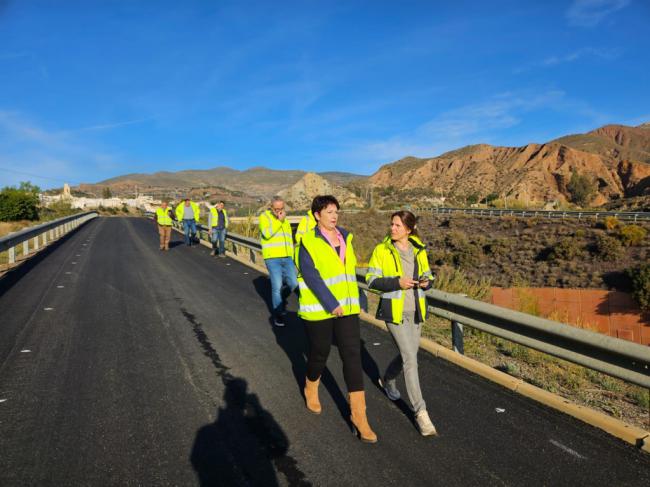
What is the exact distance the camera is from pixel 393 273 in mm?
4324

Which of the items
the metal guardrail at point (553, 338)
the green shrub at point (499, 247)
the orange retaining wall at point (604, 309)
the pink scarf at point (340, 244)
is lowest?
the orange retaining wall at point (604, 309)

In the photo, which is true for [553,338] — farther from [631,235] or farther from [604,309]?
[631,235]

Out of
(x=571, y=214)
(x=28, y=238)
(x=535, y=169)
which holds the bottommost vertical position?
(x=571, y=214)

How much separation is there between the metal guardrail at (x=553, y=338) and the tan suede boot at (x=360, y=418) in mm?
1406

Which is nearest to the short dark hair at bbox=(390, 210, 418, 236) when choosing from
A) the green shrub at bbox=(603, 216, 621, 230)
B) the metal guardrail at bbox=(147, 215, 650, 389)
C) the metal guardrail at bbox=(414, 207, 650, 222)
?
the metal guardrail at bbox=(147, 215, 650, 389)

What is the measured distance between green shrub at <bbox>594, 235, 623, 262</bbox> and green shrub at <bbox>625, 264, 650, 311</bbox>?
593cm

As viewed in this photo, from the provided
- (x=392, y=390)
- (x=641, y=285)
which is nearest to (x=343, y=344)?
(x=392, y=390)

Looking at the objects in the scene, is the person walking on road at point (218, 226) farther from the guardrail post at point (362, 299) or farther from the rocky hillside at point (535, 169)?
the rocky hillside at point (535, 169)

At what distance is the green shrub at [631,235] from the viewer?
32719mm

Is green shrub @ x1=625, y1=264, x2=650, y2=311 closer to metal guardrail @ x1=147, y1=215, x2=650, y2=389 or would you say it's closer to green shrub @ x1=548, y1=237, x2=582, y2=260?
green shrub @ x1=548, y1=237, x2=582, y2=260

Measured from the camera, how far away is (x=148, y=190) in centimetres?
19150

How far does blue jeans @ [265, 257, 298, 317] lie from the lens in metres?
7.50

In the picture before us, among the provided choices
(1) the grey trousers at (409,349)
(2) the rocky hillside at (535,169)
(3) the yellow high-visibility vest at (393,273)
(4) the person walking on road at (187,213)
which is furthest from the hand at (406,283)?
(2) the rocky hillside at (535,169)

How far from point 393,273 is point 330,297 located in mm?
642
